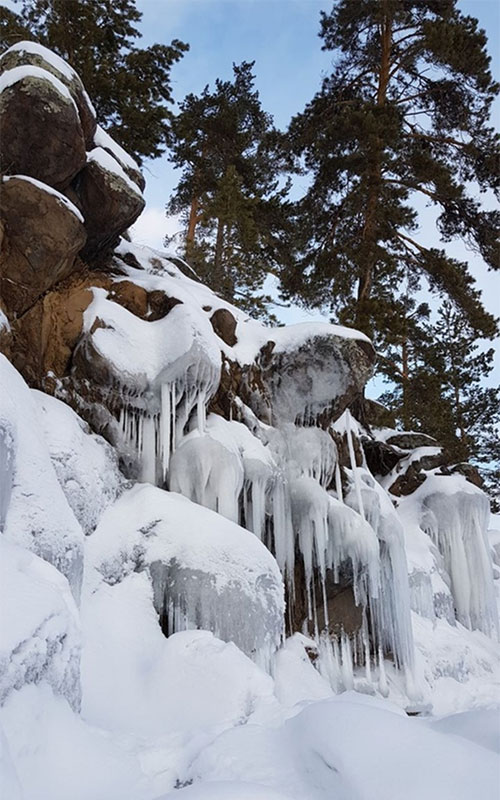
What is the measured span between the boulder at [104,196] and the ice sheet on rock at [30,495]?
4.27 metres

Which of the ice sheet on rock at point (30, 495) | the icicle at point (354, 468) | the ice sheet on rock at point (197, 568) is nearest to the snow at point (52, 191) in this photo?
the ice sheet on rock at point (30, 495)

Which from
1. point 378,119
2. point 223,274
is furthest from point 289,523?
point 378,119

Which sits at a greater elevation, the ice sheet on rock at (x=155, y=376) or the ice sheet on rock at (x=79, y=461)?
the ice sheet on rock at (x=155, y=376)

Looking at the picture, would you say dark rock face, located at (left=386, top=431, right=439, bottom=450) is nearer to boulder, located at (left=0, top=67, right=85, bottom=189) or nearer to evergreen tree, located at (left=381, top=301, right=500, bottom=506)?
evergreen tree, located at (left=381, top=301, right=500, bottom=506)

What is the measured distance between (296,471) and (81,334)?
12.9 ft

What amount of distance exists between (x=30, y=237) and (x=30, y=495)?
405 centimetres

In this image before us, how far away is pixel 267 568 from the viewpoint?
6.08 metres

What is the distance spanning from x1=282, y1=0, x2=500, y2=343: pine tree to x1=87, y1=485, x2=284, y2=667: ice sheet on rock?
22.5ft

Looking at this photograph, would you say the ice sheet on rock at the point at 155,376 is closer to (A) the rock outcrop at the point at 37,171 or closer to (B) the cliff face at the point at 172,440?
(B) the cliff face at the point at 172,440

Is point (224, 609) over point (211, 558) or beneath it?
beneath

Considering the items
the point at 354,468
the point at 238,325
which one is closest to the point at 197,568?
the point at 354,468

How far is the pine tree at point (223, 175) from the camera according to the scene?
14688 millimetres

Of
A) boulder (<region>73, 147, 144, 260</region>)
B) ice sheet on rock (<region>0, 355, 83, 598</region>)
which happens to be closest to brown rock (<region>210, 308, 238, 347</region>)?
boulder (<region>73, 147, 144, 260</region>)

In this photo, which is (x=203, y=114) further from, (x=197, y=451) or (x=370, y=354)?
(x=197, y=451)
